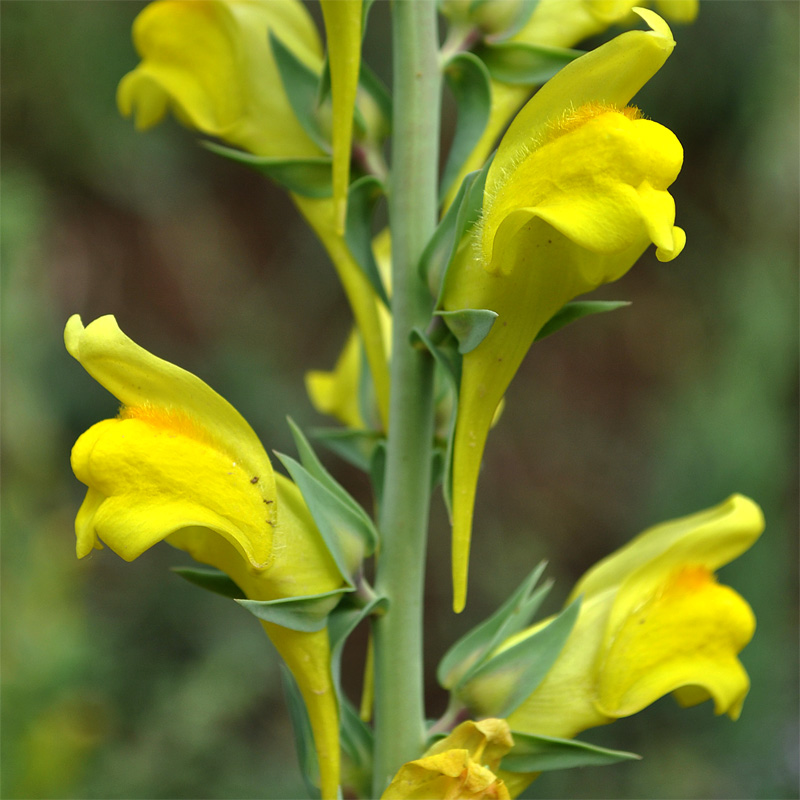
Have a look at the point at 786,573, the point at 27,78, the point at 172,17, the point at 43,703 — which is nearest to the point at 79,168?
the point at 27,78

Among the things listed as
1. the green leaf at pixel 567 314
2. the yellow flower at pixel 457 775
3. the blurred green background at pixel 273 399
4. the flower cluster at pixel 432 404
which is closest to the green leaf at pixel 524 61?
the flower cluster at pixel 432 404

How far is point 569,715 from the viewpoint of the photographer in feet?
2.98

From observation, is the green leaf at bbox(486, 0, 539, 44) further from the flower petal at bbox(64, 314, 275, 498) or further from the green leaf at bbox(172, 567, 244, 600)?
the green leaf at bbox(172, 567, 244, 600)

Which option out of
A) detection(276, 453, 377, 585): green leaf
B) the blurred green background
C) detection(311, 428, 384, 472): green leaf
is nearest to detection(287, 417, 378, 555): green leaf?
detection(276, 453, 377, 585): green leaf

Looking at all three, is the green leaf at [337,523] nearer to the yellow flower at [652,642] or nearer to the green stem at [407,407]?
the green stem at [407,407]

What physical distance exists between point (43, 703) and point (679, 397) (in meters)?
2.43

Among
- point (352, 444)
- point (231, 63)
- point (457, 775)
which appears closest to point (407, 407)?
point (352, 444)

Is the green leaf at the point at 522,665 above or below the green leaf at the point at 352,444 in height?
below

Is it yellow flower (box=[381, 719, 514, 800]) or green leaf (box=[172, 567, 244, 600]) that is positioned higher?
green leaf (box=[172, 567, 244, 600])

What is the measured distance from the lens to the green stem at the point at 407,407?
87 centimetres

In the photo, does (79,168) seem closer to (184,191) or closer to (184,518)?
(184,191)

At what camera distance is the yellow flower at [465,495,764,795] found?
91 cm

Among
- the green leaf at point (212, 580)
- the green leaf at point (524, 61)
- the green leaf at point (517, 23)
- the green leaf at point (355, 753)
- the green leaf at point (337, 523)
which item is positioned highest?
the green leaf at point (517, 23)

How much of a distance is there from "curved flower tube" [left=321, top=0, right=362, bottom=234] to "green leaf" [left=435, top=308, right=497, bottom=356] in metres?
0.18
